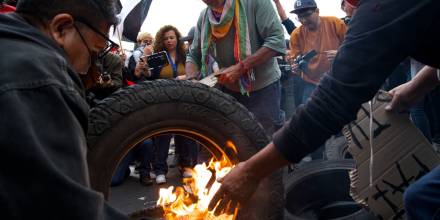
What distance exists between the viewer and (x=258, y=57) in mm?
3359

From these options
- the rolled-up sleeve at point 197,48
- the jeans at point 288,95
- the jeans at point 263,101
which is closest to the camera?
the jeans at point 263,101

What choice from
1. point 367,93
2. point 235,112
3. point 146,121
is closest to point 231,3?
point 235,112

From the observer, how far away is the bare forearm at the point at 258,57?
3.35 meters

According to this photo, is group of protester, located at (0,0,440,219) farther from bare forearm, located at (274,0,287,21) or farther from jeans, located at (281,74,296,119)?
jeans, located at (281,74,296,119)

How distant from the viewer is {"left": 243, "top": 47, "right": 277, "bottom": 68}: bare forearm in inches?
132

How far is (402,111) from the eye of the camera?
2.37 meters

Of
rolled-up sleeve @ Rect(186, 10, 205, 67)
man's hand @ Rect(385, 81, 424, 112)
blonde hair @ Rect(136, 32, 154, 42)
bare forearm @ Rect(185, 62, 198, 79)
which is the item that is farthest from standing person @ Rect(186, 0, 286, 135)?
blonde hair @ Rect(136, 32, 154, 42)

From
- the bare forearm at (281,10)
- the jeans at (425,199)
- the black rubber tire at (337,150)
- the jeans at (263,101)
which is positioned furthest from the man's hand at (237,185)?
the bare forearm at (281,10)

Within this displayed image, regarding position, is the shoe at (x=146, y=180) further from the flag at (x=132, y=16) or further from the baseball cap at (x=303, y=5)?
the baseball cap at (x=303, y=5)

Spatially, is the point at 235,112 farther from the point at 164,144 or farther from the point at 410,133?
the point at 164,144

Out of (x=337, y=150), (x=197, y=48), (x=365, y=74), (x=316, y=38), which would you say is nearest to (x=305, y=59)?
(x=316, y=38)

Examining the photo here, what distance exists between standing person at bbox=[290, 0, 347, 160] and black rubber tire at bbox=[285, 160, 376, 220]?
1.84 metres

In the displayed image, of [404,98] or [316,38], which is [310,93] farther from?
[404,98]

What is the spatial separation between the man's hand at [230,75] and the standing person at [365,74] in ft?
5.50
